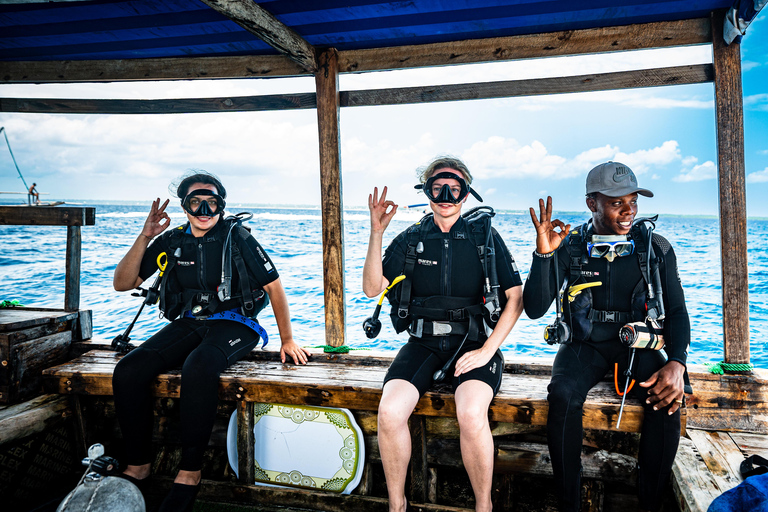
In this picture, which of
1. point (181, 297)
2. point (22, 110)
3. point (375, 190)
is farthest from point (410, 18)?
point (22, 110)

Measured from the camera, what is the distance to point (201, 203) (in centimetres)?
291

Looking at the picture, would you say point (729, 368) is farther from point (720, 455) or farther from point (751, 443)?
point (720, 455)

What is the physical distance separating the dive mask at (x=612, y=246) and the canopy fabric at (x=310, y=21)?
146cm

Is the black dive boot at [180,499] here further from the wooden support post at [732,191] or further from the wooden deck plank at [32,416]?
the wooden support post at [732,191]

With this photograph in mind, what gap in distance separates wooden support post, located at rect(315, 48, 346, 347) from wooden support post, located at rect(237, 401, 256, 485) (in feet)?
2.82

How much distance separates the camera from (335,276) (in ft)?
11.5

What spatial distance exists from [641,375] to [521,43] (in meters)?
2.29

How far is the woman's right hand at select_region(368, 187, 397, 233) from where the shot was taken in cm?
252

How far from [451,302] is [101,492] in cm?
201

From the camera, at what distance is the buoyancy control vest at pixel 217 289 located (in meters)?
2.92

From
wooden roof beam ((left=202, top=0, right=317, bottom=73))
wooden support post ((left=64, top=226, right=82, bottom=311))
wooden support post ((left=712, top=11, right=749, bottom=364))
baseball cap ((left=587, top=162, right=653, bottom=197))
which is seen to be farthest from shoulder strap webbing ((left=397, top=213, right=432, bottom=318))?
wooden support post ((left=64, top=226, right=82, bottom=311))

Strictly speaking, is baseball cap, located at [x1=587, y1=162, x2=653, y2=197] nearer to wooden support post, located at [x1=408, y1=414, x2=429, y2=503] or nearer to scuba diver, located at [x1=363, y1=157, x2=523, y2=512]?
scuba diver, located at [x1=363, y1=157, x2=523, y2=512]

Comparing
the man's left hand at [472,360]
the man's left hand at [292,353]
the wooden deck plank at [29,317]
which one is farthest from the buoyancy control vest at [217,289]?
the man's left hand at [472,360]

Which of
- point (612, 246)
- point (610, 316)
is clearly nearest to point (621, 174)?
point (612, 246)
